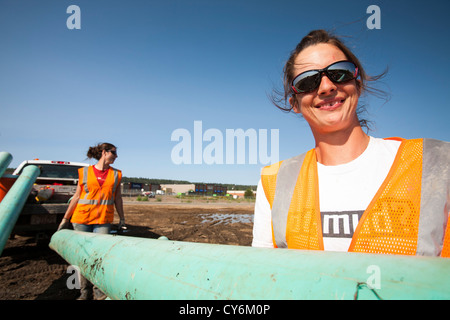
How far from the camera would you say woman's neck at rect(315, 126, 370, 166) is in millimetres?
1263

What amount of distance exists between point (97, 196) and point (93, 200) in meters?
0.09

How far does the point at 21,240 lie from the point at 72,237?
19.8 ft

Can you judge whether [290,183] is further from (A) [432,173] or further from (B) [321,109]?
(A) [432,173]

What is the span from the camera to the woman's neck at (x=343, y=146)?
126 centimetres

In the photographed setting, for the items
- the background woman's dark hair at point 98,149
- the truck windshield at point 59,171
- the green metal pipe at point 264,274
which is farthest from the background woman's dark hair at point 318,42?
the truck windshield at point 59,171

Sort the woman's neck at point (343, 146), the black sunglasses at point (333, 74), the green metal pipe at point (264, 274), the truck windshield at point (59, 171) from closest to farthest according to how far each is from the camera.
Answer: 1. the green metal pipe at point (264, 274)
2. the woman's neck at point (343, 146)
3. the black sunglasses at point (333, 74)
4. the truck windshield at point (59, 171)

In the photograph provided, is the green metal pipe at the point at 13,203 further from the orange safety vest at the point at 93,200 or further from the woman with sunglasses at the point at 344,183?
the woman with sunglasses at the point at 344,183

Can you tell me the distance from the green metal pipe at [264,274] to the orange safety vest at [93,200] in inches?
98.3

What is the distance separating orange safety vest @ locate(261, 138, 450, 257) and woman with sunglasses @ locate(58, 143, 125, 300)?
11.2ft

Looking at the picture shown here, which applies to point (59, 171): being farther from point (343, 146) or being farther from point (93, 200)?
point (343, 146)

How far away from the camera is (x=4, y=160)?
4.15 meters
